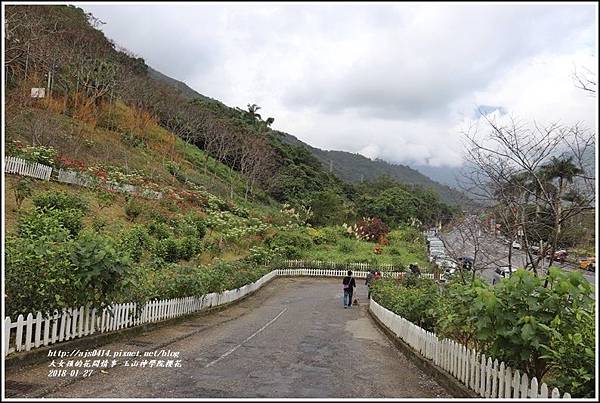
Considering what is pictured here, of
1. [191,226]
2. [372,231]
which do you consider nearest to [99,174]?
[191,226]

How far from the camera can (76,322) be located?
24.4 feet

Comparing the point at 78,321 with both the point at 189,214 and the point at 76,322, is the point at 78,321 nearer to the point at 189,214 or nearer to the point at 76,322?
the point at 76,322

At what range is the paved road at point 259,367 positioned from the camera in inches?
229

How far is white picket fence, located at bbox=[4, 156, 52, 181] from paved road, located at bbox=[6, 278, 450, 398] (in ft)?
40.2

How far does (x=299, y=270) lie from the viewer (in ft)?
104

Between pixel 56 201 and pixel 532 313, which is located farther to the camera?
pixel 56 201

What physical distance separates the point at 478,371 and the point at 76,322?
225 inches

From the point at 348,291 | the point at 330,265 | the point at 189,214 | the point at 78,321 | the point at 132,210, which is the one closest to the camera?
the point at 78,321

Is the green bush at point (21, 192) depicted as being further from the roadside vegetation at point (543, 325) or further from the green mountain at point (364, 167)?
the green mountain at point (364, 167)

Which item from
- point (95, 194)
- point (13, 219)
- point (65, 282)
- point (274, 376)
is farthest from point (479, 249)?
point (95, 194)

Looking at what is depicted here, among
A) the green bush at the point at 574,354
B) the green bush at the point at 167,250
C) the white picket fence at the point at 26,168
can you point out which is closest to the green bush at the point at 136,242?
the green bush at the point at 167,250

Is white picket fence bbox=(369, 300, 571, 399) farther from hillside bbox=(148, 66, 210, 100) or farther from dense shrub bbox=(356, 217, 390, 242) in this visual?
hillside bbox=(148, 66, 210, 100)

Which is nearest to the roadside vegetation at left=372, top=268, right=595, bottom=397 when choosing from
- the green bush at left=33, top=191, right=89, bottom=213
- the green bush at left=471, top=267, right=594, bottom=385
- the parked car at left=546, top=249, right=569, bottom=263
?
the green bush at left=471, top=267, right=594, bottom=385

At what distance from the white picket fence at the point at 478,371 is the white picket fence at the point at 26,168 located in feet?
61.1
